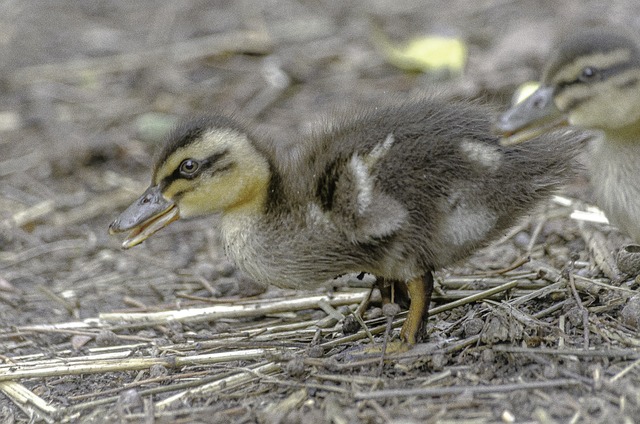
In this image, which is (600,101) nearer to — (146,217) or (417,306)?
(417,306)

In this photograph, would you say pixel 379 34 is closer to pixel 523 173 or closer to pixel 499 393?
pixel 523 173

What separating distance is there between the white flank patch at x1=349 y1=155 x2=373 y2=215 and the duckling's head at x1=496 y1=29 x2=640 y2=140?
1.82 ft

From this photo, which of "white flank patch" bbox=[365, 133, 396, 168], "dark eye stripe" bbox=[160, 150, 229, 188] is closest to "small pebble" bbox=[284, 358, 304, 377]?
"white flank patch" bbox=[365, 133, 396, 168]

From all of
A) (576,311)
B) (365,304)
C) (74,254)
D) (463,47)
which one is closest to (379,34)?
(463,47)

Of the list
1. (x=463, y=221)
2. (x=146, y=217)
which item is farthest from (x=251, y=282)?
(x=463, y=221)

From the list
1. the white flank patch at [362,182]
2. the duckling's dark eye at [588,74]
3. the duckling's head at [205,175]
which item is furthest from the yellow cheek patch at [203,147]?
the duckling's dark eye at [588,74]

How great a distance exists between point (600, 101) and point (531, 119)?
28cm

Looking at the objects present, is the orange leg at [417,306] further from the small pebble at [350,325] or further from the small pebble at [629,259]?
the small pebble at [629,259]

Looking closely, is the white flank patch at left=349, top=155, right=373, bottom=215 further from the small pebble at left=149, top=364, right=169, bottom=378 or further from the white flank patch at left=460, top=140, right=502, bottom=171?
the small pebble at left=149, top=364, right=169, bottom=378

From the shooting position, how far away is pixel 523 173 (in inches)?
144

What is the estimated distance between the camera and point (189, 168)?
399 cm

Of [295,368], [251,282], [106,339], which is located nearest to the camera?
[295,368]

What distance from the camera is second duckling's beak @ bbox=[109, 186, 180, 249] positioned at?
4012 mm

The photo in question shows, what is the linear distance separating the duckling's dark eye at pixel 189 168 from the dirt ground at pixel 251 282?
0.57m
